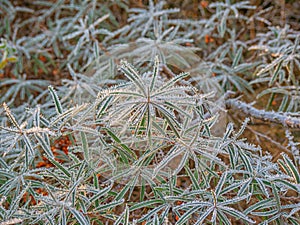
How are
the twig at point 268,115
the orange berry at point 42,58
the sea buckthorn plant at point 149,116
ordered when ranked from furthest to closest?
the orange berry at point 42,58, the twig at point 268,115, the sea buckthorn plant at point 149,116

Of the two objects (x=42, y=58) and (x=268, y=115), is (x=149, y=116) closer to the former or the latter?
(x=268, y=115)

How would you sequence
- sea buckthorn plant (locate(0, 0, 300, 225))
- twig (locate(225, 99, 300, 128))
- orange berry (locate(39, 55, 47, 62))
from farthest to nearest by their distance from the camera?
orange berry (locate(39, 55, 47, 62))
twig (locate(225, 99, 300, 128))
sea buckthorn plant (locate(0, 0, 300, 225))

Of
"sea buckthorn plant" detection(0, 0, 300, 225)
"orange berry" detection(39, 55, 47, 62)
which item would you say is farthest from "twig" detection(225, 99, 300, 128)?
"orange berry" detection(39, 55, 47, 62)

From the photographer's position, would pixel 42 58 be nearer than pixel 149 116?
No

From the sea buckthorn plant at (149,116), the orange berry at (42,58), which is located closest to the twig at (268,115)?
the sea buckthorn plant at (149,116)

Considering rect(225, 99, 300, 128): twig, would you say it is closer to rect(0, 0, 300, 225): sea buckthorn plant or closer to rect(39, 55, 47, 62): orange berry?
rect(0, 0, 300, 225): sea buckthorn plant

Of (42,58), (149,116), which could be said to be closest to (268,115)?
(149,116)

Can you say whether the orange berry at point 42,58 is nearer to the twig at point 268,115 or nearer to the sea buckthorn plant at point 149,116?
the sea buckthorn plant at point 149,116

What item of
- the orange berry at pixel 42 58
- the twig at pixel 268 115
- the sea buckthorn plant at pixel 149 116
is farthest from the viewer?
the orange berry at pixel 42 58

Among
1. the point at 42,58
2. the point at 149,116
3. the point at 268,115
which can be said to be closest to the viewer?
the point at 149,116

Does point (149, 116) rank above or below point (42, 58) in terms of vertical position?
above
